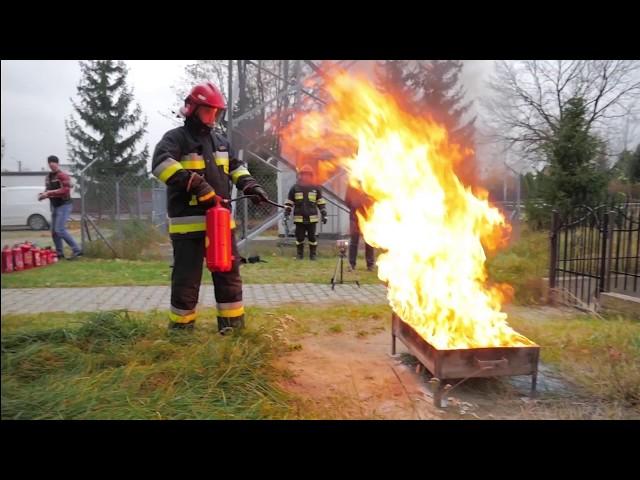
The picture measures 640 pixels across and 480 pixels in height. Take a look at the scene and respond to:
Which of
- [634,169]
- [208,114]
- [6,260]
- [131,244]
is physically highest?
[634,169]

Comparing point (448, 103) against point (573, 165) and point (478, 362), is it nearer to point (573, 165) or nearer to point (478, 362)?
point (478, 362)

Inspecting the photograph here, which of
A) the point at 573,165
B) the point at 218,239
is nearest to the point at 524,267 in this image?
the point at 218,239

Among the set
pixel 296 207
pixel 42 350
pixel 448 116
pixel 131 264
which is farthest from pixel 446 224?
pixel 131 264

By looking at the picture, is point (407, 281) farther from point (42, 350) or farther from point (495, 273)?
point (495, 273)

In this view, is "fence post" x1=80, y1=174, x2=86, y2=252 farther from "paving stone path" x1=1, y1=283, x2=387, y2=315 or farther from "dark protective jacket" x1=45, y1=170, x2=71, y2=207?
"dark protective jacket" x1=45, y1=170, x2=71, y2=207

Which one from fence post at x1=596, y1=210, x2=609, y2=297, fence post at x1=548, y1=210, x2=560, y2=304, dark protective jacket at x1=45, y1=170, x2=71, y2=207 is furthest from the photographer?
fence post at x1=548, y1=210, x2=560, y2=304

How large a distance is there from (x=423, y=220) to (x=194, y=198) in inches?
80.7

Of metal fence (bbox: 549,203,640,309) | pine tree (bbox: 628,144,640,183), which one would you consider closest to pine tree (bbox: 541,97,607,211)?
pine tree (bbox: 628,144,640,183)

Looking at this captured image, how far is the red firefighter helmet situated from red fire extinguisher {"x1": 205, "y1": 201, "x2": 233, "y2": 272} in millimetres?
932

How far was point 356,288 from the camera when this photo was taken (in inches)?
310

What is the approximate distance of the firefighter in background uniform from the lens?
13.0 feet

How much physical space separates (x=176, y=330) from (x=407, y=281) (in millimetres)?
2132

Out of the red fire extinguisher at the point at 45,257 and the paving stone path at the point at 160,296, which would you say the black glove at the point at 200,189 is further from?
the red fire extinguisher at the point at 45,257

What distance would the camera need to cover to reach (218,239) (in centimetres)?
393
